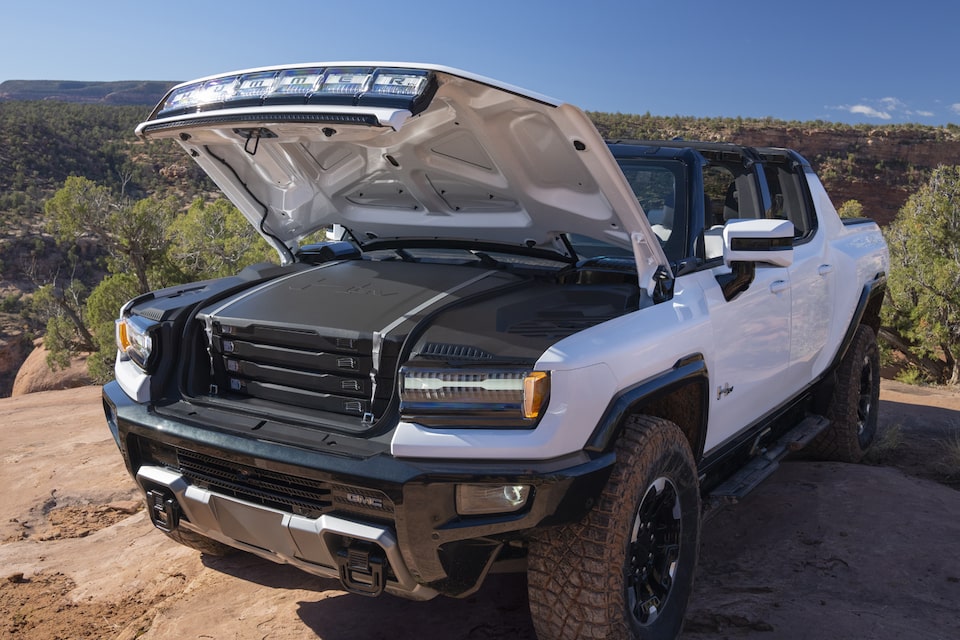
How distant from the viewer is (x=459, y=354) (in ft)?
9.09

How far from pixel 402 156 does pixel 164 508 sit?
5.84 ft

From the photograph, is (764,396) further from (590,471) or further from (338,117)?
(338,117)

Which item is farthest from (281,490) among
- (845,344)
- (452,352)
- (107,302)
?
(107,302)

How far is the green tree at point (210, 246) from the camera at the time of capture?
65.6 ft

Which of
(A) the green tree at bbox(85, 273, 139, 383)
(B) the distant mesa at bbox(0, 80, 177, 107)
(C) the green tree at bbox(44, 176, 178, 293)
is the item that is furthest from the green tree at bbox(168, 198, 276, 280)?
(B) the distant mesa at bbox(0, 80, 177, 107)

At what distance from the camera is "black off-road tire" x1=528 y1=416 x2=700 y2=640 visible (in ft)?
9.01

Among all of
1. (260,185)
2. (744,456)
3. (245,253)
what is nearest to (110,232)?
(245,253)

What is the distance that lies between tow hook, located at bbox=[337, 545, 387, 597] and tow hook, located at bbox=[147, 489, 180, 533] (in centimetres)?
84

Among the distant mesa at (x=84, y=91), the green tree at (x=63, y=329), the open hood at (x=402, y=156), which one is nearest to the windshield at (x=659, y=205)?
the open hood at (x=402, y=156)

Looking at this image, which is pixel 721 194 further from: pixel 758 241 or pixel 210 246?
pixel 210 246

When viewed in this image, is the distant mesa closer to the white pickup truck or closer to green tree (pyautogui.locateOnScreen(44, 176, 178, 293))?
green tree (pyautogui.locateOnScreen(44, 176, 178, 293))

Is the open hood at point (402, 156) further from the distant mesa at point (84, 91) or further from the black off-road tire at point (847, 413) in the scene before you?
the distant mesa at point (84, 91)

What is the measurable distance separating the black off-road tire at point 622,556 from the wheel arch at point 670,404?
0.40 ft

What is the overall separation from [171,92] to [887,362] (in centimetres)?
1982
